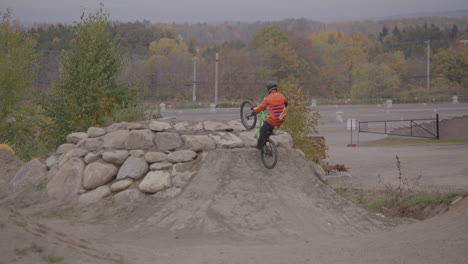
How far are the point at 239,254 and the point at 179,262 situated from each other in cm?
103

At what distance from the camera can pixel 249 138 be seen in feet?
40.9

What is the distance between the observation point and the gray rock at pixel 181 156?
11.7 meters

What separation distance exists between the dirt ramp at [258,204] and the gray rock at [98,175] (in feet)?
6.43

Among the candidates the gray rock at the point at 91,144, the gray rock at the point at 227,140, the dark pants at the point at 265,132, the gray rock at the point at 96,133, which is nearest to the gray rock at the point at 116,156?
the gray rock at the point at 91,144

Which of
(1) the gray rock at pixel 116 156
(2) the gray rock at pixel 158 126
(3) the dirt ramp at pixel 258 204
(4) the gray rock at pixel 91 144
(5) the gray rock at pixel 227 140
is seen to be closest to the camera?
(3) the dirt ramp at pixel 258 204

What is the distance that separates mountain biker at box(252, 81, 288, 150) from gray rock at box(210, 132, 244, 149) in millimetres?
A: 1088

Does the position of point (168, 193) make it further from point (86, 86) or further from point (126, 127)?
point (86, 86)

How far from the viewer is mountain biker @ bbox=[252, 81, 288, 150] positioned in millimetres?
10930

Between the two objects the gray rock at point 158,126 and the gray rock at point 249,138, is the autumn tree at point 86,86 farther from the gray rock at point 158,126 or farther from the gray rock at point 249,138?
the gray rock at point 249,138

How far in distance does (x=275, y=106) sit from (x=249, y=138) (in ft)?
5.79

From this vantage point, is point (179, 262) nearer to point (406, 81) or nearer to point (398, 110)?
point (398, 110)

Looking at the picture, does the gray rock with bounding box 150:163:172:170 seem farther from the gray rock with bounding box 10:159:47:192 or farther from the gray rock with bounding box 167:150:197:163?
the gray rock with bounding box 10:159:47:192

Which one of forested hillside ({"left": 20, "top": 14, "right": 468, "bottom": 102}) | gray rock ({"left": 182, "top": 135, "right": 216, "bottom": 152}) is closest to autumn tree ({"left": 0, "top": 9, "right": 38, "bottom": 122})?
gray rock ({"left": 182, "top": 135, "right": 216, "bottom": 152})

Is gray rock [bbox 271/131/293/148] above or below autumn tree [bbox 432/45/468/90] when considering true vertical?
below
